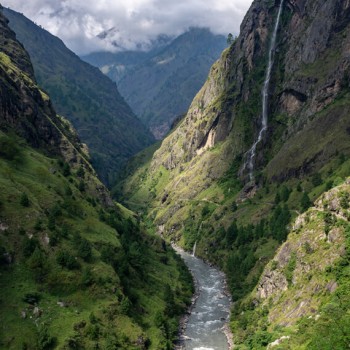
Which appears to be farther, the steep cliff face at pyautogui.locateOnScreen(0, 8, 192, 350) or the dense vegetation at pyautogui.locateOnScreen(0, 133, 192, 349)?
the dense vegetation at pyautogui.locateOnScreen(0, 133, 192, 349)

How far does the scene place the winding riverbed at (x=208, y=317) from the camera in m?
126

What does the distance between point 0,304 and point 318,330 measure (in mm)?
74423

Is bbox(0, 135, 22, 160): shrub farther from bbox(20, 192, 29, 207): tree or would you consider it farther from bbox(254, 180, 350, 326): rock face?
bbox(254, 180, 350, 326): rock face

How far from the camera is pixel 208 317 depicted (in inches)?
5837

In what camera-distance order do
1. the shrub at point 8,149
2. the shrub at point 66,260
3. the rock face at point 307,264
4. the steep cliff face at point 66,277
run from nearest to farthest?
1. the rock face at point 307,264
2. the steep cliff face at point 66,277
3. the shrub at point 66,260
4. the shrub at point 8,149

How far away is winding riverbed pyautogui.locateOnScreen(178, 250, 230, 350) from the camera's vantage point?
126 metres

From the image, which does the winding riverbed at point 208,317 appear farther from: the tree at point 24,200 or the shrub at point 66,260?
the tree at point 24,200

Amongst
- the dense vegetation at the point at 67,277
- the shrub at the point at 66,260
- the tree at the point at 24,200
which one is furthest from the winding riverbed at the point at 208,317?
the tree at the point at 24,200

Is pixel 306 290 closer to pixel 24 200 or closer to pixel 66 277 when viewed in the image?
pixel 66 277

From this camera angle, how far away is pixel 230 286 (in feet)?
575

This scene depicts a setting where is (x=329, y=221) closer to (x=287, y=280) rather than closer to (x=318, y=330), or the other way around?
(x=287, y=280)

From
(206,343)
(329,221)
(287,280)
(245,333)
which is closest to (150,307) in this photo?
(206,343)

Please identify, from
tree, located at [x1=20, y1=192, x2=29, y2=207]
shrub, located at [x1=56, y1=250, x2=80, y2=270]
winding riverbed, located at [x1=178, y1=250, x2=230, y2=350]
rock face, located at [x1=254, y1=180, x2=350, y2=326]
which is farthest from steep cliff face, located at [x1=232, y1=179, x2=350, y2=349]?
tree, located at [x1=20, y1=192, x2=29, y2=207]

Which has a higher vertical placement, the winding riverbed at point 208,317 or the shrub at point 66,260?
the shrub at point 66,260
